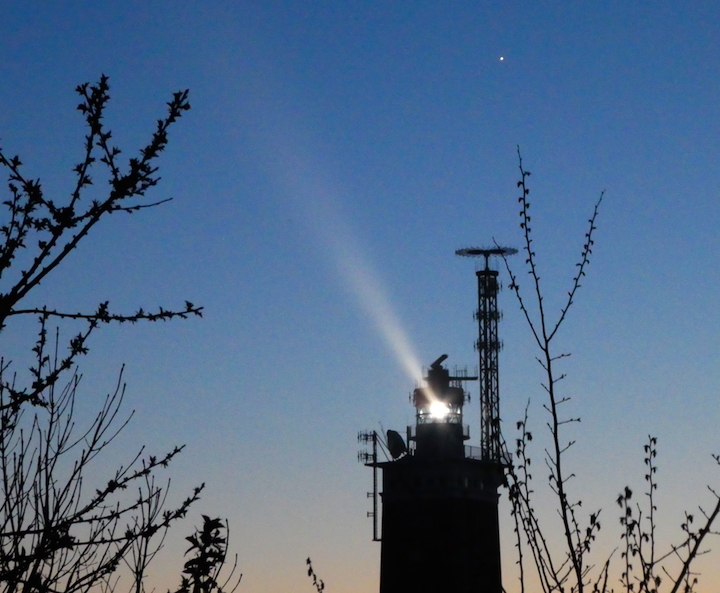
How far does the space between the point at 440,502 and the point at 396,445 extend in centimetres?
454

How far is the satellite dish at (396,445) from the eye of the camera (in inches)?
2446

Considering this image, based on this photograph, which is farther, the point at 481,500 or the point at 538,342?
the point at 481,500

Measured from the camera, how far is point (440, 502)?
59.9m

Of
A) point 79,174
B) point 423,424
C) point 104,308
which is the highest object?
point 423,424

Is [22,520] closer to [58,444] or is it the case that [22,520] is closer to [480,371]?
[58,444]

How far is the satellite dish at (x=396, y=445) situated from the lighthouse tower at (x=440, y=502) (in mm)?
52

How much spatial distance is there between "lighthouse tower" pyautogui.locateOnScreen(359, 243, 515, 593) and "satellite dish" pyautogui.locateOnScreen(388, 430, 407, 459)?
52 millimetres

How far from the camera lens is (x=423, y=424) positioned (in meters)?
62.0

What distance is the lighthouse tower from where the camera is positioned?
192 ft

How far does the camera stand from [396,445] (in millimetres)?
62562

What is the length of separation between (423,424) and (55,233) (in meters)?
55.2

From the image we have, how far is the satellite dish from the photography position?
204 feet

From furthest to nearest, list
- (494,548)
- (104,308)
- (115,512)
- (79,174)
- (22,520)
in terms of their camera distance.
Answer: (494,548) → (22,520) → (115,512) → (104,308) → (79,174)

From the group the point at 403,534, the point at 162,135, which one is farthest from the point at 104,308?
the point at 403,534
